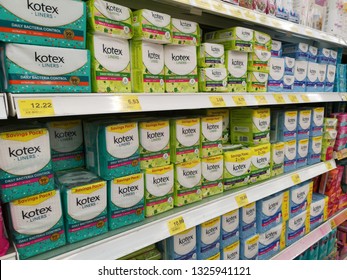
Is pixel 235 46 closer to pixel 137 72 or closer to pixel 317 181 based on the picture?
pixel 137 72

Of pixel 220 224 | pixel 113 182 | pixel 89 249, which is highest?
pixel 113 182

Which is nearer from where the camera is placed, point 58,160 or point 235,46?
point 58,160

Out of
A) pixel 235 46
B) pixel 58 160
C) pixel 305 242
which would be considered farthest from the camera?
pixel 305 242

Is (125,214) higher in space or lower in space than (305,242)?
higher

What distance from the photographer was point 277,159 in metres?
1.45

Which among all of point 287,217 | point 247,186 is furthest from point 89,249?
point 287,217

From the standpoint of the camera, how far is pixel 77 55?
0.77 m

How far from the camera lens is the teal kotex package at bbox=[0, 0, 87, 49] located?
661mm

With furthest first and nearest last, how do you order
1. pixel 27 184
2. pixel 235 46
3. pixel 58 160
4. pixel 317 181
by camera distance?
pixel 317 181 < pixel 235 46 < pixel 58 160 < pixel 27 184

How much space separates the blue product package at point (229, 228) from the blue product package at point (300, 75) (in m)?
0.78

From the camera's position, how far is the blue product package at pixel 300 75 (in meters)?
1.51

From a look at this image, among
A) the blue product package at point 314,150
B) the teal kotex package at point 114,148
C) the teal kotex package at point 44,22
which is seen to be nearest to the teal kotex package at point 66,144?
the teal kotex package at point 114,148

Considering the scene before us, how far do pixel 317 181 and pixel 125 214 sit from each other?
4.92 feet

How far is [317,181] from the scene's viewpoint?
189cm
